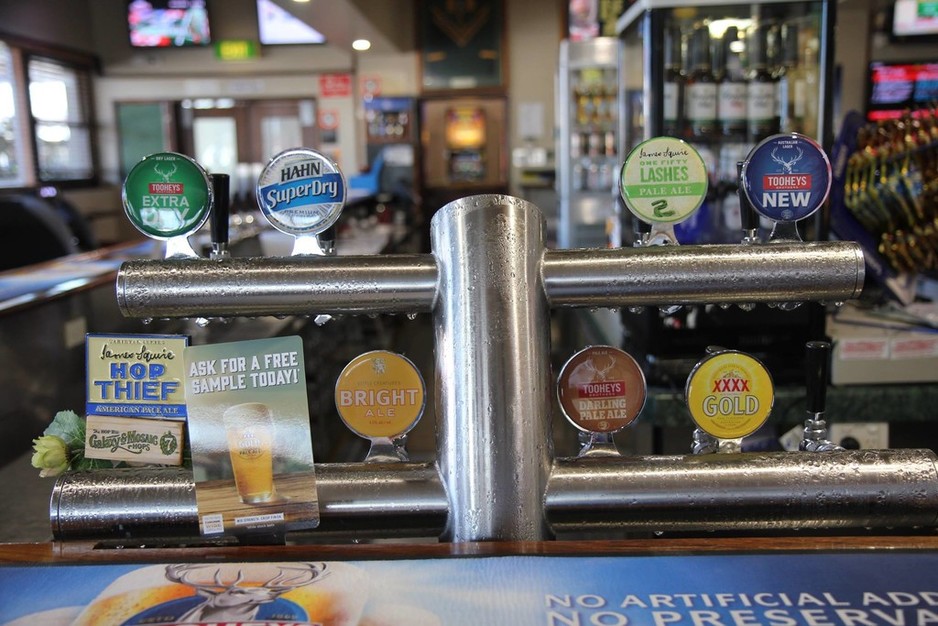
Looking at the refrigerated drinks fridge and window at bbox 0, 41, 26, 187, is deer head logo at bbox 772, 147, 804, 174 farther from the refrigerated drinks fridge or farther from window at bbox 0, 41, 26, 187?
window at bbox 0, 41, 26, 187

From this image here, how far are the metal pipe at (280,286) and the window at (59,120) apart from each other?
29.3ft

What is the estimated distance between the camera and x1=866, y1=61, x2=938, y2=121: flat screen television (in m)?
8.15

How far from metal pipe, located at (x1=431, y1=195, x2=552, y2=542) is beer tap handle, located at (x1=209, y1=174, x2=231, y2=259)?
0.26 meters

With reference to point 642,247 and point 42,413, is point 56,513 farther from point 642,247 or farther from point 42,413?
point 42,413

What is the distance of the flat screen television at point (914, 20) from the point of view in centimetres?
775

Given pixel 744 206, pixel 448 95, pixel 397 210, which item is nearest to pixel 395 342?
pixel 397 210

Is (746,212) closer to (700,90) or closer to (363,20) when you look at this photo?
(700,90)

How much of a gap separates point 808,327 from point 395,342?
4557 millimetres

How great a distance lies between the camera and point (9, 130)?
8047mm

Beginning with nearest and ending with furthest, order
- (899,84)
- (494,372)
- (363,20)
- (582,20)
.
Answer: (494,372) → (363,20) → (899,84) → (582,20)

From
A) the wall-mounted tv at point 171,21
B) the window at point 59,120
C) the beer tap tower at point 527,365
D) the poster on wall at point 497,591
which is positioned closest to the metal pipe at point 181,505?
the beer tap tower at point 527,365

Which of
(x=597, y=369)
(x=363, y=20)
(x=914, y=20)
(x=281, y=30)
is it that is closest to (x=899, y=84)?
(x=914, y=20)

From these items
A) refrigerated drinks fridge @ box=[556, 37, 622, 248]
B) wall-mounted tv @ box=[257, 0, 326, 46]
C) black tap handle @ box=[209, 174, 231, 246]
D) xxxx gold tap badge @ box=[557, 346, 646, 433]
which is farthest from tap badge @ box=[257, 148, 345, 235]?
wall-mounted tv @ box=[257, 0, 326, 46]

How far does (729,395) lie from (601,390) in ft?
0.42
